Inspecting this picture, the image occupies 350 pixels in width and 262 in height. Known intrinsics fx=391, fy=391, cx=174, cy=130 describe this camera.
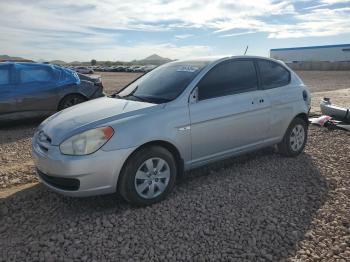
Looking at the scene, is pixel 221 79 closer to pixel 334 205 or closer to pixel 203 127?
pixel 203 127

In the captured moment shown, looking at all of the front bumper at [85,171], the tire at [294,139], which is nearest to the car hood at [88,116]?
the front bumper at [85,171]

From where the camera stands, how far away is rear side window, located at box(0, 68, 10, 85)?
893cm

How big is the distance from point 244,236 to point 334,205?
4.63 ft

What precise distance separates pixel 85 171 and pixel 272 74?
11.0 feet

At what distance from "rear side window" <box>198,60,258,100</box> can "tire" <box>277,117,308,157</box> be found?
1.09 meters

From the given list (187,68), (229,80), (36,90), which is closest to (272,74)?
(229,80)

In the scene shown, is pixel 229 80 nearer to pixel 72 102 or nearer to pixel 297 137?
pixel 297 137

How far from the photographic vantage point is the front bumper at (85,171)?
13.0 feet

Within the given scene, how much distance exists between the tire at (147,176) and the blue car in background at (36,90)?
563 centimetres

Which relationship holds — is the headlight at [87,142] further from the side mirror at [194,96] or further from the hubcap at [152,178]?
the side mirror at [194,96]

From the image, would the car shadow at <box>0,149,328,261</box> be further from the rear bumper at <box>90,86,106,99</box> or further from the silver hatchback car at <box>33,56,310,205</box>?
the rear bumper at <box>90,86,106,99</box>

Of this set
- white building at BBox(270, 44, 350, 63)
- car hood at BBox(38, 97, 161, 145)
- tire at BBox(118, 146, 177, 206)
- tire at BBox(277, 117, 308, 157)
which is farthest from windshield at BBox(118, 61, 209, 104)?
white building at BBox(270, 44, 350, 63)

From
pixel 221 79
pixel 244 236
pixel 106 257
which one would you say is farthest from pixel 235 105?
pixel 106 257

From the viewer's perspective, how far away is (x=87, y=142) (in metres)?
4.05
